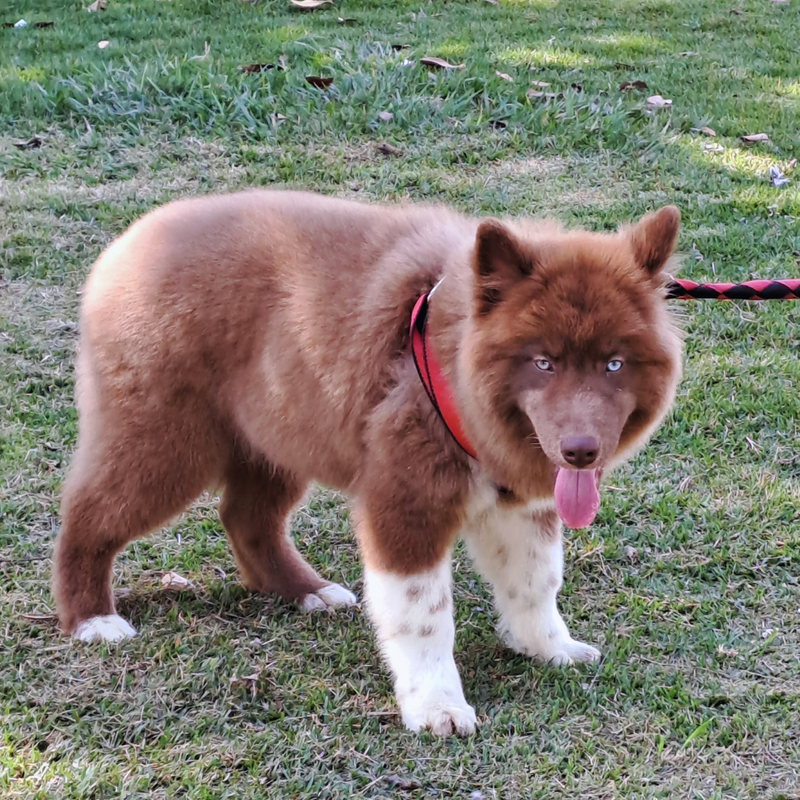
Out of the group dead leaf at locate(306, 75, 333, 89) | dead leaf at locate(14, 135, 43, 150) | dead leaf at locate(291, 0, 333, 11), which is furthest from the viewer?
dead leaf at locate(291, 0, 333, 11)

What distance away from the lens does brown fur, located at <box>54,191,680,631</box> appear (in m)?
2.98

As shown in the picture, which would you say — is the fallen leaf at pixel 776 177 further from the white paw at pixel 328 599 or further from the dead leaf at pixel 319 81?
the white paw at pixel 328 599

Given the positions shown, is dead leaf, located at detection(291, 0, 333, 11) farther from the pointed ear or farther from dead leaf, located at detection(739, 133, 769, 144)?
the pointed ear

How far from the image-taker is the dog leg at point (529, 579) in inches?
144

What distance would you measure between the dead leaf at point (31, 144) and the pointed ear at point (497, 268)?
6.01 meters

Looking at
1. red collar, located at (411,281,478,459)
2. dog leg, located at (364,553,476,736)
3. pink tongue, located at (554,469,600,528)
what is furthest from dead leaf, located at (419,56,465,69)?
pink tongue, located at (554,469,600,528)

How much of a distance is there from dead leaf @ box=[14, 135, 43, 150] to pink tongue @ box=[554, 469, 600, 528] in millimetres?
6305

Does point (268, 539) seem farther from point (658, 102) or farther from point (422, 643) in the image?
point (658, 102)

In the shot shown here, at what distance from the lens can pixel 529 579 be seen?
3.72 m

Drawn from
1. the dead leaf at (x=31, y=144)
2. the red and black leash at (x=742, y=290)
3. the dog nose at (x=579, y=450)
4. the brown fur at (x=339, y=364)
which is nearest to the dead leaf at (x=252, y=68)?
the dead leaf at (x=31, y=144)

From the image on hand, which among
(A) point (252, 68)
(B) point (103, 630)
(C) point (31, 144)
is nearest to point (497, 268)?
(B) point (103, 630)

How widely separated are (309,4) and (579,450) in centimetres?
900

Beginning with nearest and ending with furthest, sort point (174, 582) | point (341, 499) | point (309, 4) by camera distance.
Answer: point (174, 582) → point (341, 499) → point (309, 4)

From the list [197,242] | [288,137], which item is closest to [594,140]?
[288,137]
